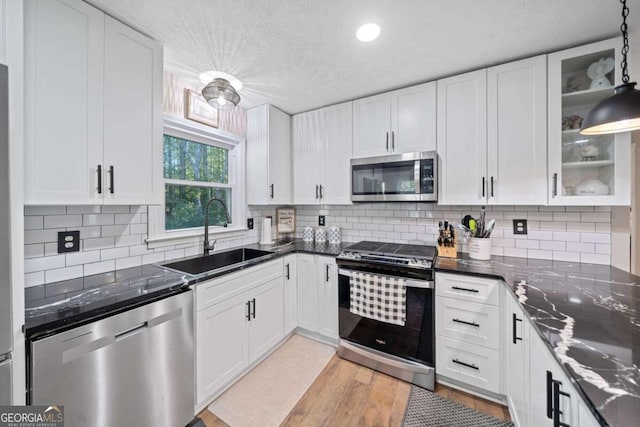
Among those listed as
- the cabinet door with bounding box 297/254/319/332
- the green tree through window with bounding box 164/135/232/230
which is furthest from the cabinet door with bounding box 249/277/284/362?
the green tree through window with bounding box 164/135/232/230

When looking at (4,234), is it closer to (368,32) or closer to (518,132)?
(368,32)

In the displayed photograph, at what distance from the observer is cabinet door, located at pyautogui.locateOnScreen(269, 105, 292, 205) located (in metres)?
2.68

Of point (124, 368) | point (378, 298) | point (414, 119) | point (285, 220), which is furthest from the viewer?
point (285, 220)

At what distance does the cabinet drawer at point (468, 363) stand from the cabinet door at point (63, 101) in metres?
2.47

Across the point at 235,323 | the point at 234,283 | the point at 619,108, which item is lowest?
the point at 235,323

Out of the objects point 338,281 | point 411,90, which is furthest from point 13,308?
point 411,90

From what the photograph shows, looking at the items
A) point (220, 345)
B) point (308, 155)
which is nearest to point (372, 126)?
point (308, 155)

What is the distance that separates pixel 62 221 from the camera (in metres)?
1.49

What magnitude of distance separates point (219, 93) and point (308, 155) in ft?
4.03

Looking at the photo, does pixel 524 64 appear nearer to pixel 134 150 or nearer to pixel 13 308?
pixel 134 150

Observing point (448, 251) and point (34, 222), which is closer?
point (34, 222)

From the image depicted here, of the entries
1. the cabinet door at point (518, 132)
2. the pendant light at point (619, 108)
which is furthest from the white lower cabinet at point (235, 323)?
the pendant light at point (619, 108)

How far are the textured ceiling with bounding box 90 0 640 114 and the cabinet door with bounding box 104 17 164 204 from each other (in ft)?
0.41

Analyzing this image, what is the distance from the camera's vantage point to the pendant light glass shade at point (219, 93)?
177cm
